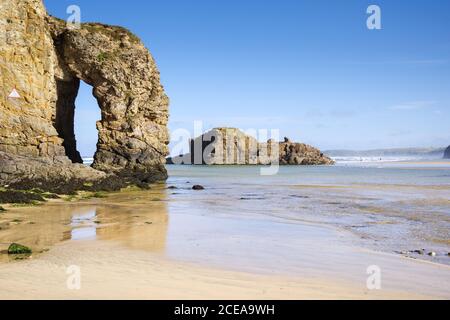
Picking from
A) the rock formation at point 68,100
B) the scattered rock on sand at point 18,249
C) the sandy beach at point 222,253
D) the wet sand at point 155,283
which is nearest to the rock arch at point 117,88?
the rock formation at point 68,100

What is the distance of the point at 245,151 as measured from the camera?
4660 inches

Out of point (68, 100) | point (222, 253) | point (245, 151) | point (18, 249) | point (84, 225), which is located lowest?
point (222, 253)

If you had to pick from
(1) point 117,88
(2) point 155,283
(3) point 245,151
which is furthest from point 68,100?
(3) point 245,151

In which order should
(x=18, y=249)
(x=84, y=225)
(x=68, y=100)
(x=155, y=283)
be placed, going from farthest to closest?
(x=68, y=100)
(x=84, y=225)
(x=18, y=249)
(x=155, y=283)

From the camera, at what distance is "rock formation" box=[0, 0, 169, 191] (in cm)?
2606

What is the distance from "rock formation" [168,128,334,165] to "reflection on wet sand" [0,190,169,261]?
9580 cm

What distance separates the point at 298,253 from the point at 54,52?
30891mm

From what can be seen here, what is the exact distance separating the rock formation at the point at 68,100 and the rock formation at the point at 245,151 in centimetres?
7422

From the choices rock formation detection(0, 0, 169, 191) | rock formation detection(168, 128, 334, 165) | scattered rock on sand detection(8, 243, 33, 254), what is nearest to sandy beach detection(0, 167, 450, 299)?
scattered rock on sand detection(8, 243, 33, 254)

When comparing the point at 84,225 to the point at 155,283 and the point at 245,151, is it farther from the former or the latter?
the point at 245,151

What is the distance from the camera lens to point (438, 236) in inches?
461

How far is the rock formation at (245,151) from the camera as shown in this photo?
115188mm

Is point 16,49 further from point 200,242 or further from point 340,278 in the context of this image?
point 340,278

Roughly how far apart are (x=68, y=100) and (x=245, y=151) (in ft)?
272
